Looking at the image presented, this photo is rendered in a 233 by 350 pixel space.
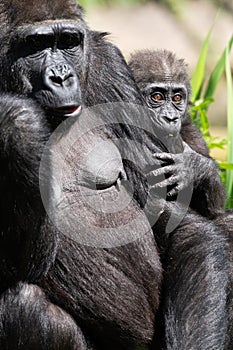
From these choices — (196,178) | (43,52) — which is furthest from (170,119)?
(43,52)

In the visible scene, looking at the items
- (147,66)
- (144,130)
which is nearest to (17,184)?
(144,130)

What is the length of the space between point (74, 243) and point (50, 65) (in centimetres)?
87

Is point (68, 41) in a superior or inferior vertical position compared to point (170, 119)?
superior

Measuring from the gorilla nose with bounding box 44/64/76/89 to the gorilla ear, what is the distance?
34 cm

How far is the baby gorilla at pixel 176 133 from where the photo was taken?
496 centimetres

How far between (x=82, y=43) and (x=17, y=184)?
39.5 inches

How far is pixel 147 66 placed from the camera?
5738 millimetres

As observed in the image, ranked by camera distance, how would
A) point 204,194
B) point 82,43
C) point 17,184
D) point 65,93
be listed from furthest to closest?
point 204,194 < point 82,43 < point 65,93 < point 17,184

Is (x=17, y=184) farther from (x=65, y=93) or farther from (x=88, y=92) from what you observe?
(x=88, y=92)

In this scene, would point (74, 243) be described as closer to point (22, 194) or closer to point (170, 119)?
point (22, 194)

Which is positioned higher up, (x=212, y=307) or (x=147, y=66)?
(x=147, y=66)

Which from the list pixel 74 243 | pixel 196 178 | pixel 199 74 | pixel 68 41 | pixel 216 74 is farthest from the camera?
pixel 199 74

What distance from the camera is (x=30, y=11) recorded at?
4508 millimetres

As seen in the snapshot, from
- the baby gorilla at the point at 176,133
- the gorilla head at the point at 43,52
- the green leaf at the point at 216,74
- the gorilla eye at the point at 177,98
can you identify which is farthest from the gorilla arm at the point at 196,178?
the green leaf at the point at 216,74
